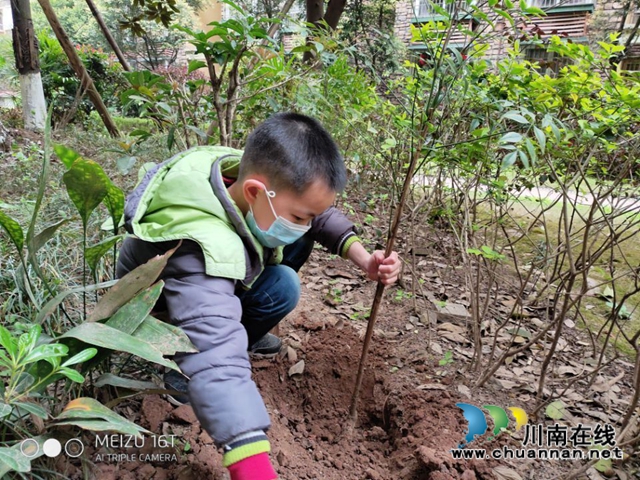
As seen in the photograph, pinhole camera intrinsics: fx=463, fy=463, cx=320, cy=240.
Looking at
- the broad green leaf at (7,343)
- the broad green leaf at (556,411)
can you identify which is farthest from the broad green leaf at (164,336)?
the broad green leaf at (556,411)

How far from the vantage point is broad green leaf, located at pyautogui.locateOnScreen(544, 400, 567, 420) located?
1624 mm

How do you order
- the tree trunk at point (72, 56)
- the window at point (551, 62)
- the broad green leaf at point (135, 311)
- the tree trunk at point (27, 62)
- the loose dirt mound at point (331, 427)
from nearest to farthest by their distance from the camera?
the broad green leaf at point (135, 311)
the loose dirt mound at point (331, 427)
the window at point (551, 62)
the tree trunk at point (72, 56)
the tree trunk at point (27, 62)

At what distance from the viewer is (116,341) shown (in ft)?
3.09

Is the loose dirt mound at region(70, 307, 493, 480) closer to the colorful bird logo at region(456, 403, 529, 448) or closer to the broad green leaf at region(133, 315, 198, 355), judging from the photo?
the colorful bird logo at region(456, 403, 529, 448)

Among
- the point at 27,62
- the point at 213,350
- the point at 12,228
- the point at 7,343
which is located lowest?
the point at 213,350

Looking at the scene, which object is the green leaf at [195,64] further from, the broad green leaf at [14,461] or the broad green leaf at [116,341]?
the broad green leaf at [14,461]

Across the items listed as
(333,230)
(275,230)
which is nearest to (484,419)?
(333,230)

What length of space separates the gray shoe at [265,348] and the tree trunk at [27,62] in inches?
164

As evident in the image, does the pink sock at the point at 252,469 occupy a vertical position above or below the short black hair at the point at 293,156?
below

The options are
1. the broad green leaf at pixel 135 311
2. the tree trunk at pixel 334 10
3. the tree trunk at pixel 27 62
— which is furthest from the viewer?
the tree trunk at pixel 334 10

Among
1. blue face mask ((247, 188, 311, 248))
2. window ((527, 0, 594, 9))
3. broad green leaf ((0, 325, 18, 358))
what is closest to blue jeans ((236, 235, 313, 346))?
blue face mask ((247, 188, 311, 248))

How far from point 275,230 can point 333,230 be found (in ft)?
1.37

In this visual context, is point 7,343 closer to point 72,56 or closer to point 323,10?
point 72,56

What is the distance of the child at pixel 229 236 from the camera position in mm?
992
